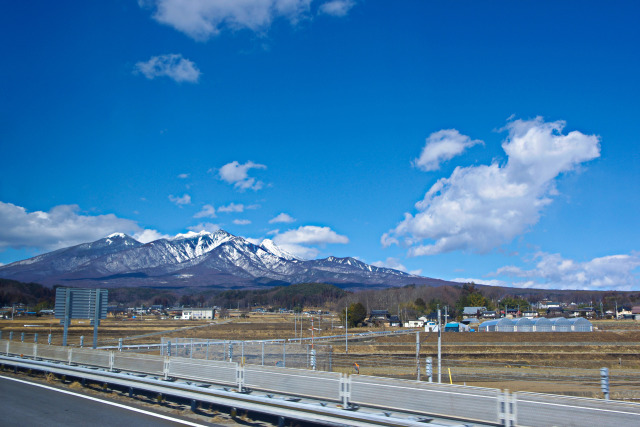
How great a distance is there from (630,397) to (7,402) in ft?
74.4

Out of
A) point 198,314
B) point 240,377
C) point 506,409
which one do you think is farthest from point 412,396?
point 198,314

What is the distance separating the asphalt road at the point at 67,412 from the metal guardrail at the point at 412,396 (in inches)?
73.9

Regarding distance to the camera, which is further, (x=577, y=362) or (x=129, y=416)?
(x=577, y=362)

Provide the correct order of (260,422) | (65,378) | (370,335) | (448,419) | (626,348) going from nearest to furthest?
1. (448,419)
2. (260,422)
3. (65,378)
4. (626,348)
5. (370,335)

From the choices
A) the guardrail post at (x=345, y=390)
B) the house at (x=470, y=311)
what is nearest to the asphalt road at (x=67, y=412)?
the guardrail post at (x=345, y=390)

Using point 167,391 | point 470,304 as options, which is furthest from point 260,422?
point 470,304

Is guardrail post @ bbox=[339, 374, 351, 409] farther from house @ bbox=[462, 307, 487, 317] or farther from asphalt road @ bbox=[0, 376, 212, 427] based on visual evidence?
house @ bbox=[462, 307, 487, 317]

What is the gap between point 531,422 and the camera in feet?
27.0

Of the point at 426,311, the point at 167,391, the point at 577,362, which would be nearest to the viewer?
the point at 167,391

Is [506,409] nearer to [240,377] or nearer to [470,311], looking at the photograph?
[240,377]

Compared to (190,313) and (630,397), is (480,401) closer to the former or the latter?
(630,397)

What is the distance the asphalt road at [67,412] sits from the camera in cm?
1080

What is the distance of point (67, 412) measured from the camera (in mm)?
11977

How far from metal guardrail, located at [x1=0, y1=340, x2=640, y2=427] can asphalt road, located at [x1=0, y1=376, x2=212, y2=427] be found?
6.16 feet
